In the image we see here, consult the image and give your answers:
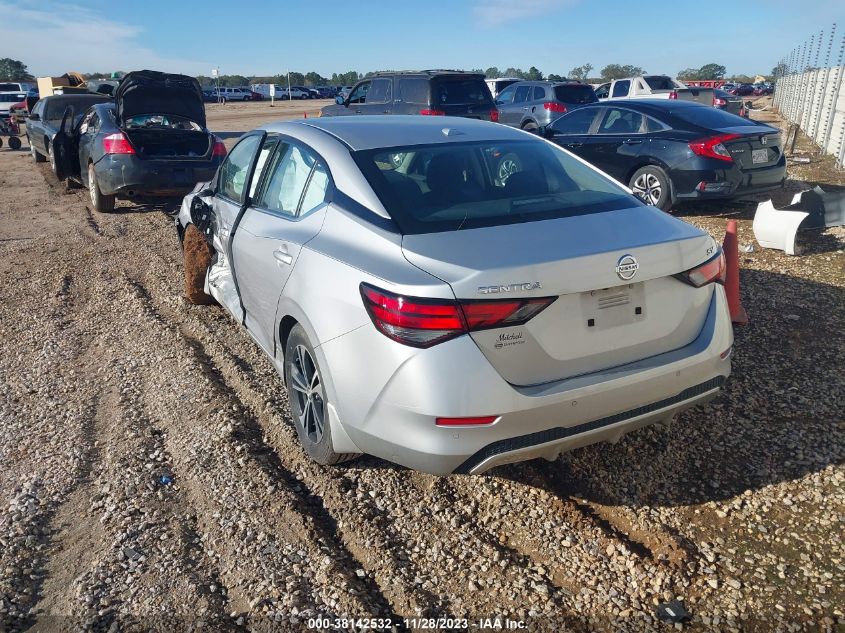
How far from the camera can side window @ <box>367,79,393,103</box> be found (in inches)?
546

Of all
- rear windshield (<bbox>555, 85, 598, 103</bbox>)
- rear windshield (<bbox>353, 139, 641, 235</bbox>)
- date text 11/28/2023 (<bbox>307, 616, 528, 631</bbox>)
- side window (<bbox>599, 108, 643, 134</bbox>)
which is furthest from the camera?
rear windshield (<bbox>555, 85, 598, 103</bbox>)

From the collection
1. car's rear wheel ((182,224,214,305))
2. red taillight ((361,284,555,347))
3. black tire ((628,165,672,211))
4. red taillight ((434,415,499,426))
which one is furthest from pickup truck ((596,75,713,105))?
red taillight ((434,415,499,426))

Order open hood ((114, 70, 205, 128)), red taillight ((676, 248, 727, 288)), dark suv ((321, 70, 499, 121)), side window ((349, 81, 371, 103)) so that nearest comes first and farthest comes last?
red taillight ((676, 248, 727, 288)) → open hood ((114, 70, 205, 128)) → dark suv ((321, 70, 499, 121)) → side window ((349, 81, 371, 103))

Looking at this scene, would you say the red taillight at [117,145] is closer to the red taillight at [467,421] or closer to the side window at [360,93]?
the side window at [360,93]

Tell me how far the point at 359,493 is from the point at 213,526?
0.70 metres

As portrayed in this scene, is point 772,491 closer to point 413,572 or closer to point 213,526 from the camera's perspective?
point 413,572

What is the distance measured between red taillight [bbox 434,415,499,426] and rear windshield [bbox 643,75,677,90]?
21.9 metres

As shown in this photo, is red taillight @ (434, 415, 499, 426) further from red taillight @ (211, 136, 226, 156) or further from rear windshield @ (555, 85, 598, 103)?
rear windshield @ (555, 85, 598, 103)

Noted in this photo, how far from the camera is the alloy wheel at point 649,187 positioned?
8.76 metres

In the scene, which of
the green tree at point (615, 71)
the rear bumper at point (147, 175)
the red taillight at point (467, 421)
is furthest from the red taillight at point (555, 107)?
the green tree at point (615, 71)

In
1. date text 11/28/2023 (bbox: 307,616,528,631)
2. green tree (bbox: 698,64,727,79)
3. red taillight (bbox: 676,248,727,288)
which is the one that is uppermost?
green tree (bbox: 698,64,727,79)

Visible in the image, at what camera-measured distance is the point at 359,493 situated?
3.32m

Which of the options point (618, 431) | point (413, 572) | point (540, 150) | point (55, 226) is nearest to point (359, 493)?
point (413, 572)

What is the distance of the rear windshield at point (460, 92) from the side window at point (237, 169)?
859cm
